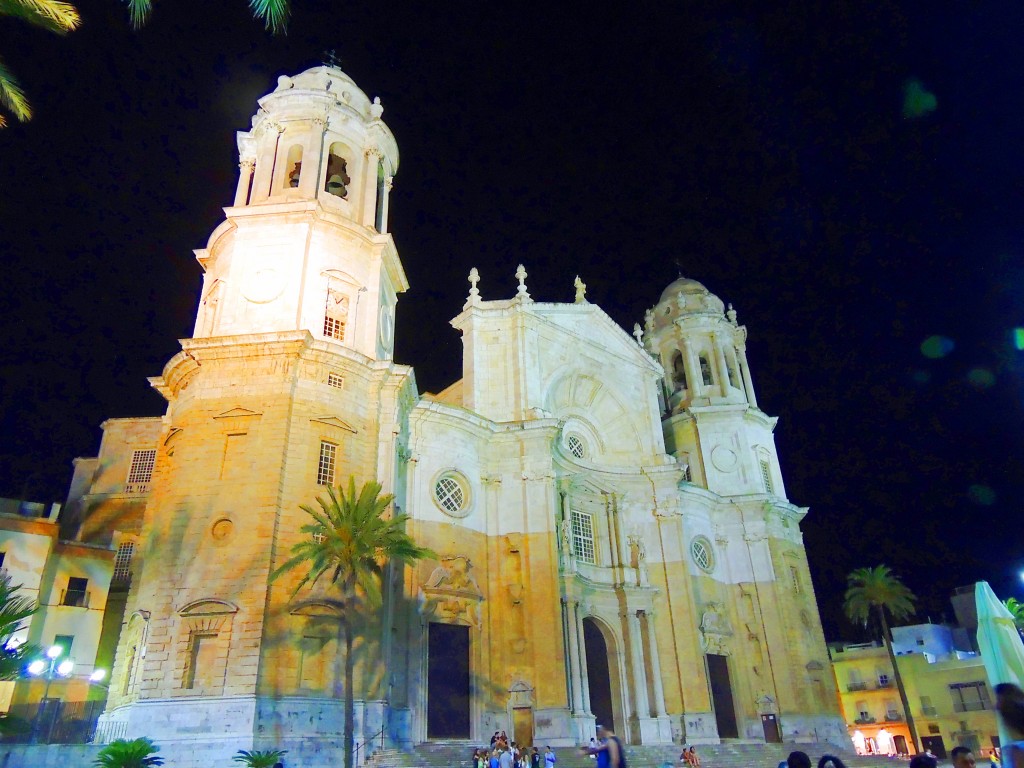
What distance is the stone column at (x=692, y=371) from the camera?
155 ft

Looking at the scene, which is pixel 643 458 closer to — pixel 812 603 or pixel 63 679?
pixel 812 603

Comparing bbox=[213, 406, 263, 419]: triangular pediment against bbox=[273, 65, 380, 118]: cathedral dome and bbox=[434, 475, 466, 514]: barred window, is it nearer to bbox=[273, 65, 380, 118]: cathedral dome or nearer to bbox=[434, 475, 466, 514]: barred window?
bbox=[434, 475, 466, 514]: barred window

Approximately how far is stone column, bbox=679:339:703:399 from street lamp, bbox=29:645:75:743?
35836mm

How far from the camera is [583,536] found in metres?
36.4

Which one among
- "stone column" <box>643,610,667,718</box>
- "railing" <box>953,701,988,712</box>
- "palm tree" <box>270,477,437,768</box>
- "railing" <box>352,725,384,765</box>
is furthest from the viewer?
"railing" <box>953,701,988,712</box>

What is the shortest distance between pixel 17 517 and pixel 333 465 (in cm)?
1520

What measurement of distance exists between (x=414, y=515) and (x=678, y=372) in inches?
1033

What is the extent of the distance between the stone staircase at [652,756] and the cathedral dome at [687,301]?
26927 millimetres

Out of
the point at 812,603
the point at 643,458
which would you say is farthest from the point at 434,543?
the point at 812,603

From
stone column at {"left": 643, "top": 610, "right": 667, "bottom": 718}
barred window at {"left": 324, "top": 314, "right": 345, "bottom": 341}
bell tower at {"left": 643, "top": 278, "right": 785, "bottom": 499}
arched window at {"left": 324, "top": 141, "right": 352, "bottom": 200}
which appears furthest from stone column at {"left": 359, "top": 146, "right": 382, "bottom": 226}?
bell tower at {"left": 643, "top": 278, "right": 785, "bottom": 499}

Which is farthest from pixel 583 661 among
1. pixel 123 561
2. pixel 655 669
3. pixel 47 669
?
pixel 123 561

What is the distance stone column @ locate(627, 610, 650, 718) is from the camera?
3353cm

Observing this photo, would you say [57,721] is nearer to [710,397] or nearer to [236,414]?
[236,414]

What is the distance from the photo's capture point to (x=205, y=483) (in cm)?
2414
